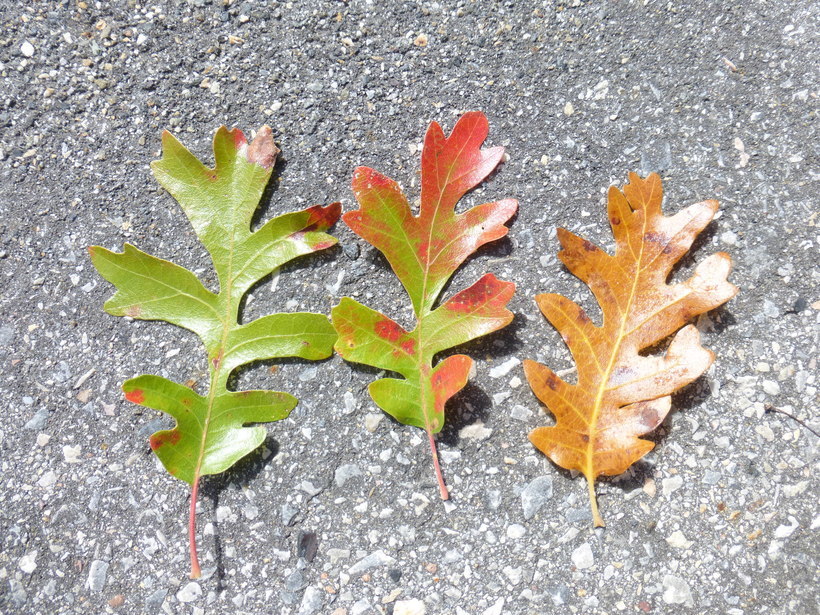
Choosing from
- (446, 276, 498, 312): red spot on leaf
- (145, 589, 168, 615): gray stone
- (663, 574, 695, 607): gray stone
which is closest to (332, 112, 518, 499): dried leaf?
(446, 276, 498, 312): red spot on leaf

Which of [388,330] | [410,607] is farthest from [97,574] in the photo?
[388,330]

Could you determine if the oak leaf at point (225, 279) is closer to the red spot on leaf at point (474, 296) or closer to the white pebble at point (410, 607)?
the red spot on leaf at point (474, 296)

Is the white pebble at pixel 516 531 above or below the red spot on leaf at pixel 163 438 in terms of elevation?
below

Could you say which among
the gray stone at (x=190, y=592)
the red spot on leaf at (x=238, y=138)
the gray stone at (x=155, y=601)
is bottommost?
the gray stone at (x=190, y=592)

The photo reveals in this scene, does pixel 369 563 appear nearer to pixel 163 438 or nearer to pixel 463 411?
pixel 463 411

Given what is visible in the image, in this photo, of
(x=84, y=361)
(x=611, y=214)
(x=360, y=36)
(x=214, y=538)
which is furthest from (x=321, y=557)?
(x=360, y=36)

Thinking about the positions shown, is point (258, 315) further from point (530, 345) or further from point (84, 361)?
point (530, 345)

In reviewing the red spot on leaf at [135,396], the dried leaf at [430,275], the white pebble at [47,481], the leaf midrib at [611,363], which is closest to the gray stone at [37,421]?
the white pebble at [47,481]
